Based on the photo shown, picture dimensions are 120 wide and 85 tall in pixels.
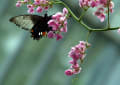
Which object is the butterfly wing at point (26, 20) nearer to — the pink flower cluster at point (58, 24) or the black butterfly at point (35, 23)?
the black butterfly at point (35, 23)

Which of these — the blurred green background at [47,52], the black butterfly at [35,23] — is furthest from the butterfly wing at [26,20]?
the blurred green background at [47,52]

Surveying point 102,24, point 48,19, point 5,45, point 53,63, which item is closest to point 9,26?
point 5,45

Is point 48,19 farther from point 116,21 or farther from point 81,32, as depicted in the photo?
point 81,32

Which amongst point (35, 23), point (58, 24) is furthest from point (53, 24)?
point (35, 23)

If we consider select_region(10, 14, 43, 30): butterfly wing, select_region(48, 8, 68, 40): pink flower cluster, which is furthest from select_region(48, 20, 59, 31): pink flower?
select_region(10, 14, 43, 30): butterfly wing

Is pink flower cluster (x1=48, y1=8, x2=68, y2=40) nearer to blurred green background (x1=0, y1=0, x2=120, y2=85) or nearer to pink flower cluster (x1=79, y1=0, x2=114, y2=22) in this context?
pink flower cluster (x1=79, y1=0, x2=114, y2=22)

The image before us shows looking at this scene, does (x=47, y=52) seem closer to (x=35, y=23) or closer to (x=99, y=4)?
(x=35, y=23)
